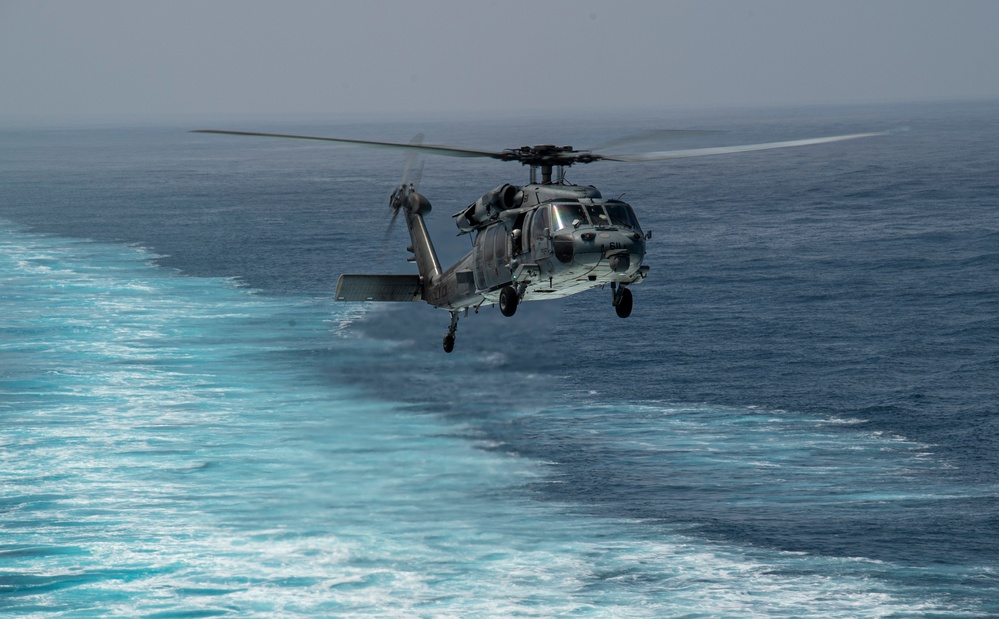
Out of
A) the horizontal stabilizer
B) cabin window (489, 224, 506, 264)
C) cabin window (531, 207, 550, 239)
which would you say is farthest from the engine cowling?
the horizontal stabilizer

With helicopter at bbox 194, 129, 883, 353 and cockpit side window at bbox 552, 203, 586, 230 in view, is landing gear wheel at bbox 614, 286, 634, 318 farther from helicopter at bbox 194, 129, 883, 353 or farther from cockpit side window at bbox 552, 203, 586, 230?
cockpit side window at bbox 552, 203, 586, 230

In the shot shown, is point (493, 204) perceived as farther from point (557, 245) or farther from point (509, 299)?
point (557, 245)

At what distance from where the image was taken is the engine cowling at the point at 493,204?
181ft

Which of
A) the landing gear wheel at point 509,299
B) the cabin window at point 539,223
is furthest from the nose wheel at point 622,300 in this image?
the landing gear wheel at point 509,299

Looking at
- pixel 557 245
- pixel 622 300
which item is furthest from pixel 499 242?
pixel 622 300

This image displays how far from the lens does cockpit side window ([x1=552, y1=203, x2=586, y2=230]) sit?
51438mm

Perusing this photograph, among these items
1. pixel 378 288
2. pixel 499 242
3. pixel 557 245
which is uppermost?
pixel 557 245

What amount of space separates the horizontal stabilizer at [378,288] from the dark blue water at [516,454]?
11231 mm

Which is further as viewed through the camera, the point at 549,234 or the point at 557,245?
the point at 549,234

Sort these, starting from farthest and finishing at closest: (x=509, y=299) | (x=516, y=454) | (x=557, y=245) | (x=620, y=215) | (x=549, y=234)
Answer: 1. (x=516, y=454)
2. (x=509, y=299)
3. (x=620, y=215)
4. (x=549, y=234)
5. (x=557, y=245)

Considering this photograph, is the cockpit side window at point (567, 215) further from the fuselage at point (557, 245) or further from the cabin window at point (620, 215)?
the cabin window at point (620, 215)

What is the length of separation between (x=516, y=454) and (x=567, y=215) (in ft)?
291

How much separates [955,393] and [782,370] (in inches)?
787

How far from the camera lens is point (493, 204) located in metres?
55.5
